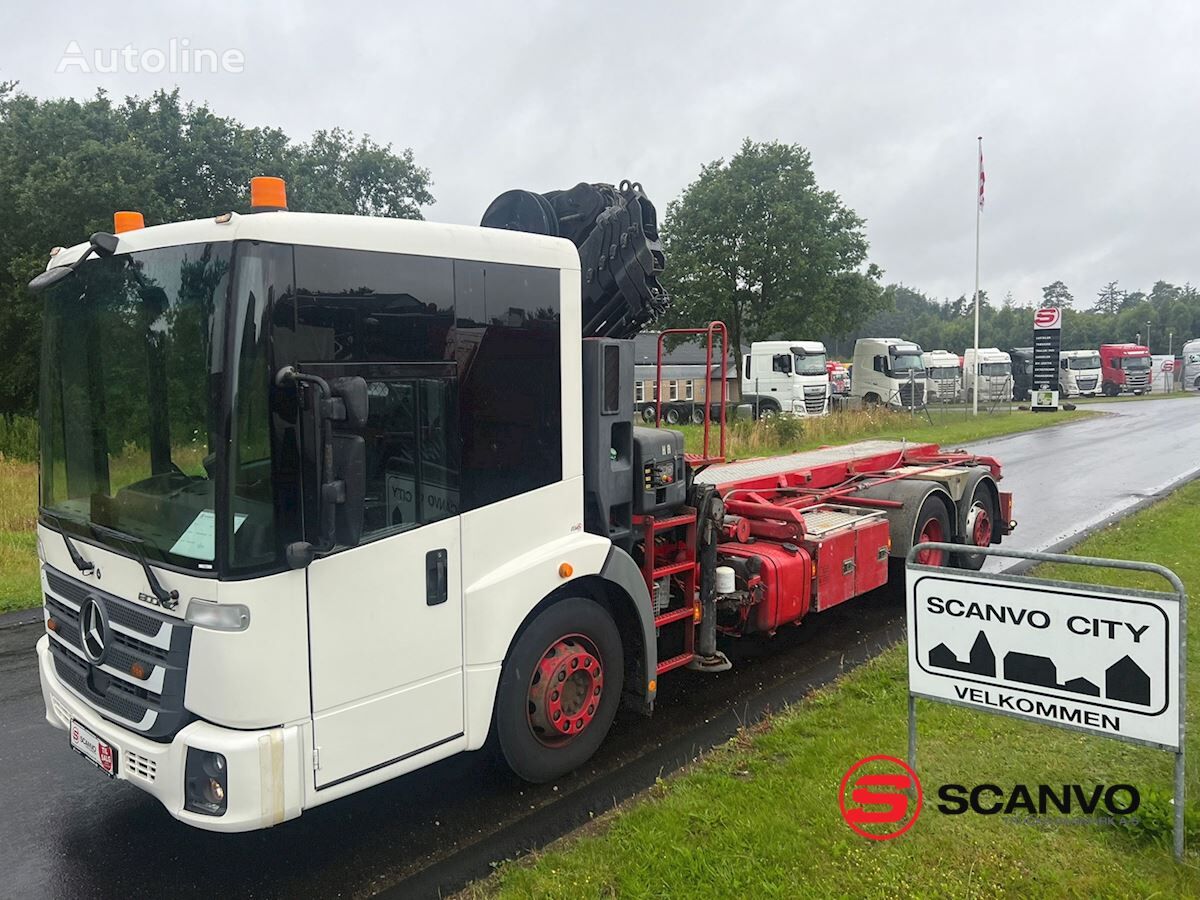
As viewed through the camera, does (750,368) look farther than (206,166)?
Yes

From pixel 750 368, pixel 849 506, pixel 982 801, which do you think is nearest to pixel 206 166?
pixel 750 368

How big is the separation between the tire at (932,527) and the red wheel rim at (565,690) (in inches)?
165

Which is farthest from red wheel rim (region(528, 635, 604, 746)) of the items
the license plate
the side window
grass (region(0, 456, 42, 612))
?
grass (region(0, 456, 42, 612))

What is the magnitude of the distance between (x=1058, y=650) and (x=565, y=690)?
235 centimetres

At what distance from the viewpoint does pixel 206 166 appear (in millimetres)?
22297

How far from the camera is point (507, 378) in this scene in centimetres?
416

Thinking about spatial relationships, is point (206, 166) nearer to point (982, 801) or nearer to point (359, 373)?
point (359, 373)

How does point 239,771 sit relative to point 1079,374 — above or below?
below

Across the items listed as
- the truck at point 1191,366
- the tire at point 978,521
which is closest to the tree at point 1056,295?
the truck at point 1191,366

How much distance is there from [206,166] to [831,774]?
899 inches

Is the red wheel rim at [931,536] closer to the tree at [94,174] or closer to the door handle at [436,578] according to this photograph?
the door handle at [436,578]

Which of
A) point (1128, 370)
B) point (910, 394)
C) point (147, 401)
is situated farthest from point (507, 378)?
point (1128, 370)

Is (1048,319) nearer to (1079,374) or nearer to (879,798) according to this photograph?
(1079,374)

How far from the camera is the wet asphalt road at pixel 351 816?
3844 mm
